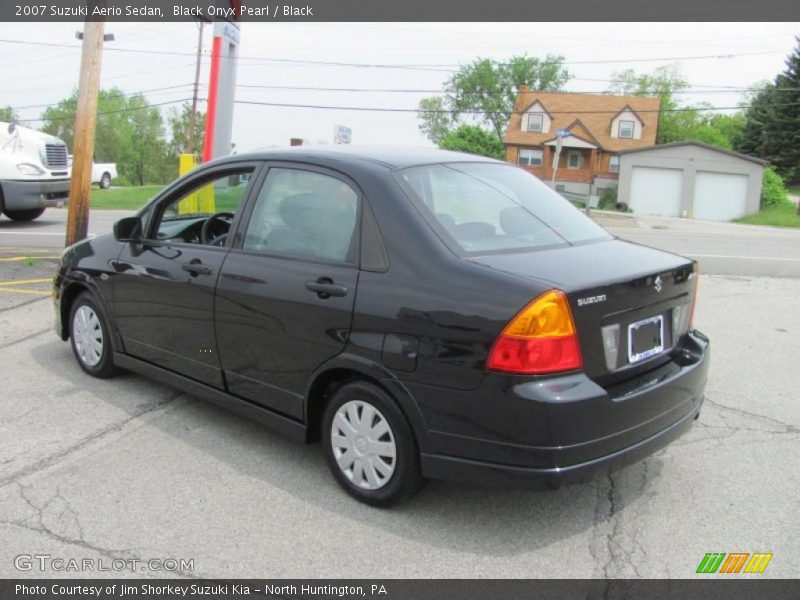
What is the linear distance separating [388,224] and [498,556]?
1542mm

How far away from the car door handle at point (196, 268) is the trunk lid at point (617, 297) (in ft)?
5.57

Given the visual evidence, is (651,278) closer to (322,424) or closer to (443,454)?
(443,454)

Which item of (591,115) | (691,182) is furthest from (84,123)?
(591,115)

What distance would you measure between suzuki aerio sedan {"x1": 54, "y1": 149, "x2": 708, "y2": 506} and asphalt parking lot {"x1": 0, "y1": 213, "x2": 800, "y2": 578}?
0.27 metres

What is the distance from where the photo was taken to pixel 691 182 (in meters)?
45.2

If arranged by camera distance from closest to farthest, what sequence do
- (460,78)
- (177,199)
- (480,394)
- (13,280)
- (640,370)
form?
(480,394), (640,370), (177,199), (13,280), (460,78)

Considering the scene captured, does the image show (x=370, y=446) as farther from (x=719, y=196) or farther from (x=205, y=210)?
(x=719, y=196)

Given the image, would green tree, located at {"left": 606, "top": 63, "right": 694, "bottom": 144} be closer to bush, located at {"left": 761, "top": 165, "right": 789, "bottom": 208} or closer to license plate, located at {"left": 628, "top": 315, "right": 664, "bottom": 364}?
bush, located at {"left": 761, "top": 165, "right": 789, "bottom": 208}

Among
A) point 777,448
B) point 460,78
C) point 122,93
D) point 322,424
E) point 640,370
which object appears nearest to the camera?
point 640,370

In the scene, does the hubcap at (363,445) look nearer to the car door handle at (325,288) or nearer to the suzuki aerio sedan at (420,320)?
the suzuki aerio sedan at (420,320)

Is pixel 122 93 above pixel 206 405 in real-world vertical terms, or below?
above

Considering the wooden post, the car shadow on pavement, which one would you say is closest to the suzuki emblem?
the car shadow on pavement

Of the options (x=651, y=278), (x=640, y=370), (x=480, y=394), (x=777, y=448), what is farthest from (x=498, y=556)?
(x=777, y=448)

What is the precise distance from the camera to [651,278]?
3334mm
